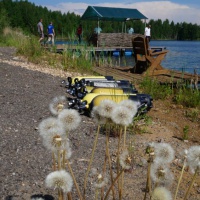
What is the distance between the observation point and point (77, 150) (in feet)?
12.0

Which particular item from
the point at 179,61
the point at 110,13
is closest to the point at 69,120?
the point at 179,61

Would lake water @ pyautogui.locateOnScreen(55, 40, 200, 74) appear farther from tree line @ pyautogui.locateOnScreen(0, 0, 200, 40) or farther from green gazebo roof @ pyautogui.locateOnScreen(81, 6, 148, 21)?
tree line @ pyautogui.locateOnScreen(0, 0, 200, 40)

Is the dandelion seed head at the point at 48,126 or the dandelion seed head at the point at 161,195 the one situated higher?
the dandelion seed head at the point at 48,126

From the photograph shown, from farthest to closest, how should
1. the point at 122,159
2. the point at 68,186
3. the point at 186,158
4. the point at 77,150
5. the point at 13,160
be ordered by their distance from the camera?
1. the point at 77,150
2. the point at 13,160
3. the point at 122,159
4. the point at 186,158
5. the point at 68,186

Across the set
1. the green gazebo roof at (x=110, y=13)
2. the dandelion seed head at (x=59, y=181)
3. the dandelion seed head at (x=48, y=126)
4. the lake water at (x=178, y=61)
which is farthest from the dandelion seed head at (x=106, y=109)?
the green gazebo roof at (x=110, y=13)

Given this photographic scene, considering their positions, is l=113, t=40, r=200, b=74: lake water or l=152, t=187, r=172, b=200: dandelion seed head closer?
l=152, t=187, r=172, b=200: dandelion seed head

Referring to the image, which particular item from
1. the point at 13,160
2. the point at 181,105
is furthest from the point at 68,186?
the point at 181,105

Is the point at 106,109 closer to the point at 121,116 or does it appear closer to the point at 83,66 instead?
the point at 121,116

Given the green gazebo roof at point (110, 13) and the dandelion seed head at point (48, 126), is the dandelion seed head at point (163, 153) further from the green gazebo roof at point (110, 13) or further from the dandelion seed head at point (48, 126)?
the green gazebo roof at point (110, 13)

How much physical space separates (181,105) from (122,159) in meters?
5.65

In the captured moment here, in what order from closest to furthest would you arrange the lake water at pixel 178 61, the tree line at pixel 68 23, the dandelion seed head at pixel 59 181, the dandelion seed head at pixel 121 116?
1. the dandelion seed head at pixel 59 181
2. the dandelion seed head at pixel 121 116
3. the lake water at pixel 178 61
4. the tree line at pixel 68 23

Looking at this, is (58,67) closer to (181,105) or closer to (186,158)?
(181,105)

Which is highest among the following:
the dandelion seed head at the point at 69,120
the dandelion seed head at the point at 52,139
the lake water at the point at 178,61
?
the dandelion seed head at the point at 69,120

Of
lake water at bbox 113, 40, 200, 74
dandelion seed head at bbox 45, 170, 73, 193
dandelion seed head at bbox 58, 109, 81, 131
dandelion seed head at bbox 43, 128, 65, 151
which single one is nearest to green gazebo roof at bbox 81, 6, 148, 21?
lake water at bbox 113, 40, 200, 74
